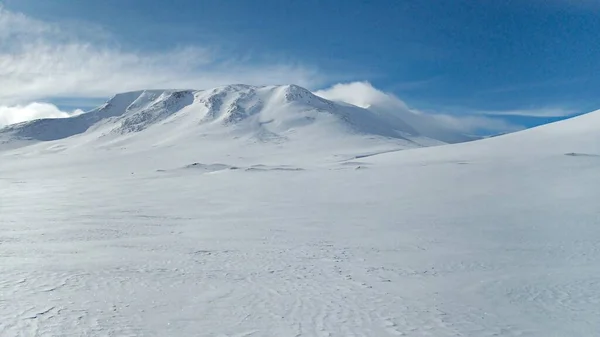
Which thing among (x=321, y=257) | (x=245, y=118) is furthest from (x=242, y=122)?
(x=321, y=257)

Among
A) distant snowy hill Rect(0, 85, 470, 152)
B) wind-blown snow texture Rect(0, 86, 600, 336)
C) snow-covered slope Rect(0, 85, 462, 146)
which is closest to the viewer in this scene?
wind-blown snow texture Rect(0, 86, 600, 336)

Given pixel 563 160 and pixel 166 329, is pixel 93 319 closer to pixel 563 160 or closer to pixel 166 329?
pixel 166 329

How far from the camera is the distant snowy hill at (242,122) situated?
5630 inches

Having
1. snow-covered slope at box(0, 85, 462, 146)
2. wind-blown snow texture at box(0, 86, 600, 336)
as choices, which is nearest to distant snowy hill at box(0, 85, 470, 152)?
snow-covered slope at box(0, 85, 462, 146)

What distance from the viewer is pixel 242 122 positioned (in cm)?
15425

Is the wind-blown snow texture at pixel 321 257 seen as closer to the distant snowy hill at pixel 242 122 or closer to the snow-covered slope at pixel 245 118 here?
the distant snowy hill at pixel 242 122

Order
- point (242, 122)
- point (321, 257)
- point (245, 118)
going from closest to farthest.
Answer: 1. point (321, 257)
2. point (242, 122)
3. point (245, 118)

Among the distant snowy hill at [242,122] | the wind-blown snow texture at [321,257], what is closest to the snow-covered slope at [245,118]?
the distant snowy hill at [242,122]

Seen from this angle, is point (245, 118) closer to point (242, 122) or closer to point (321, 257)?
point (242, 122)

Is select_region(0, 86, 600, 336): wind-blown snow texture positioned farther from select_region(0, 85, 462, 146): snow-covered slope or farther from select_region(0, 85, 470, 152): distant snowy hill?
select_region(0, 85, 462, 146): snow-covered slope

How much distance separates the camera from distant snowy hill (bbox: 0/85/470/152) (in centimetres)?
14300

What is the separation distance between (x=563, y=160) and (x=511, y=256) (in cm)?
3085

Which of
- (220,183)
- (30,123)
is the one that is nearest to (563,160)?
(220,183)

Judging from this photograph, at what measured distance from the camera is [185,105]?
191m
